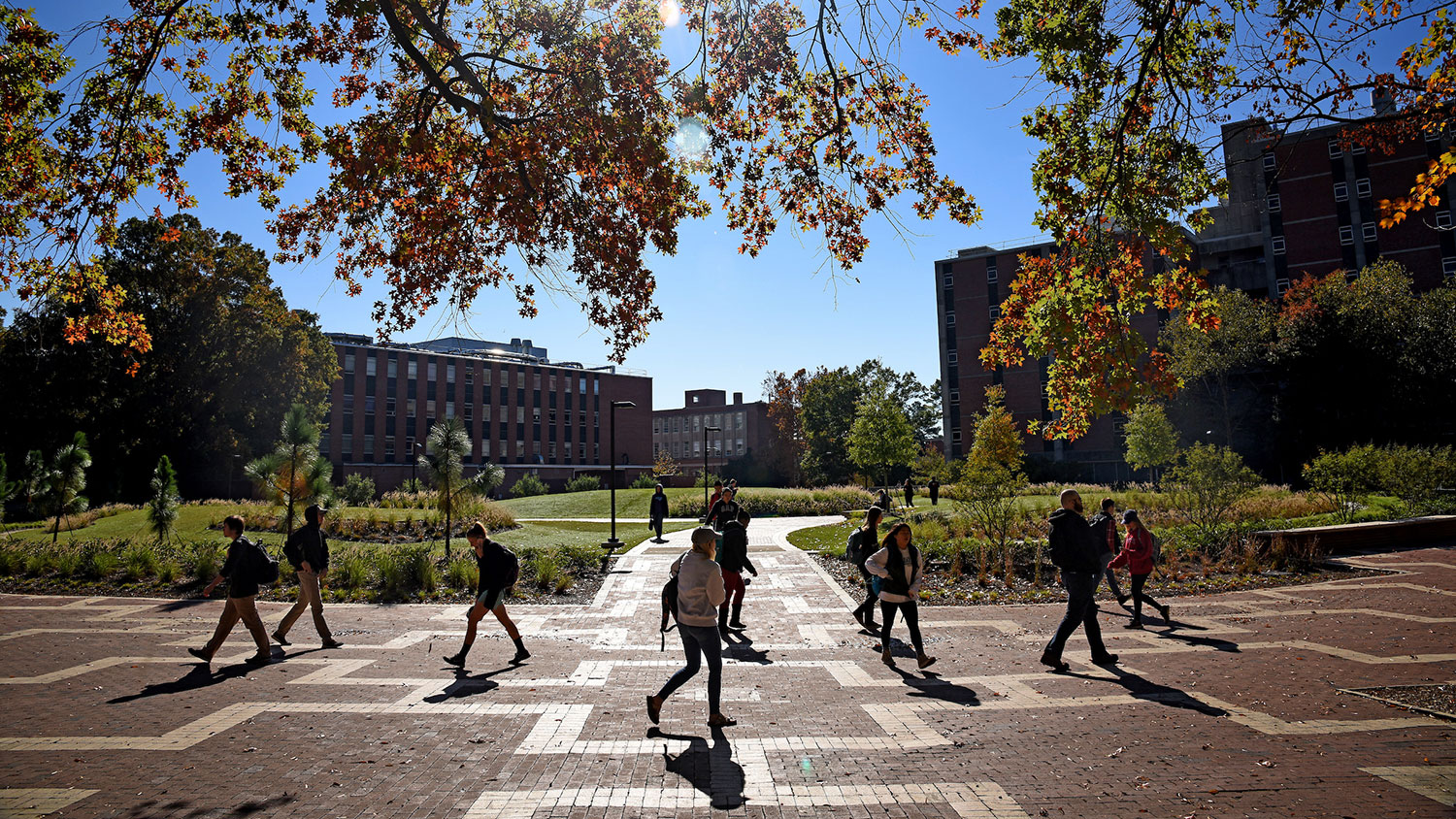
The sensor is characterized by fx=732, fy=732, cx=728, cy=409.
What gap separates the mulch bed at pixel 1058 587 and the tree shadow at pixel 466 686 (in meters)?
7.83

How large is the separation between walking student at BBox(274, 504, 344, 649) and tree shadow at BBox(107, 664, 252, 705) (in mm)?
1156

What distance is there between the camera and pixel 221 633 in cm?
868

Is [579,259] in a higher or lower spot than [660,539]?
higher

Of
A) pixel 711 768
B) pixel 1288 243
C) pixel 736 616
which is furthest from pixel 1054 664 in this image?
pixel 1288 243

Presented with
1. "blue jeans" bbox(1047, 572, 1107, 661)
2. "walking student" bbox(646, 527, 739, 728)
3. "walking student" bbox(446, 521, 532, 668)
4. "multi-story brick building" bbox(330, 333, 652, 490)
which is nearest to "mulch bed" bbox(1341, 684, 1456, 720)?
"blue jeans" bbox(1047, 572, 1107, 661)

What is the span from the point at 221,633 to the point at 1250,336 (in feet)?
177

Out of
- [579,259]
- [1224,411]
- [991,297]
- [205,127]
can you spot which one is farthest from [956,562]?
[991,297]

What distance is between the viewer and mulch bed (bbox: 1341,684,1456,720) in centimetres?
616

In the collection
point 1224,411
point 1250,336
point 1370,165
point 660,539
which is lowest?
point 660,539

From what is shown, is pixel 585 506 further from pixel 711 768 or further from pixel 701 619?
pixel 711 768

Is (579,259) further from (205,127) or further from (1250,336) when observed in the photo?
Answer: (1250,336)

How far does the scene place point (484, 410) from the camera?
7131 cm

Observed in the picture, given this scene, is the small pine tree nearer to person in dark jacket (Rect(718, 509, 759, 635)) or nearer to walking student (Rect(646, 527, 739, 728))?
person in dark jacket (Rect(718, 509, 759, 635))

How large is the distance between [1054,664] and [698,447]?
9366cm
